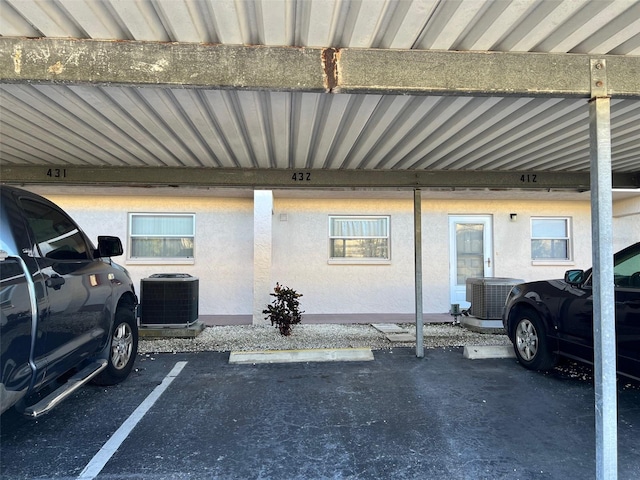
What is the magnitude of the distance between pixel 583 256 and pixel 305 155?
26.1 feet

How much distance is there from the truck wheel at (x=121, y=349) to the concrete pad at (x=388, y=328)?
4.38 meters

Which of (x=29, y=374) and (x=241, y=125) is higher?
(x=241, y=125)

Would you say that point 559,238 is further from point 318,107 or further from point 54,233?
point 54,233

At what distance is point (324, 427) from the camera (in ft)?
12.2

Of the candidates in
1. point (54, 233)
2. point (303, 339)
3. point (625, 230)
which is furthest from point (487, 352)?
point (625, 230)

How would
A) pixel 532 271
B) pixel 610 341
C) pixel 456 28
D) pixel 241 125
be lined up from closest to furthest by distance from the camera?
pixel 456 28, pixel 610 341, pixel 241 125, pixel 532 271

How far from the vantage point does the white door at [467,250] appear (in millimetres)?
9562

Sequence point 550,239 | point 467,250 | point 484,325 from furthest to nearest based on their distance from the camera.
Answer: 1. point 550,239
2. point 467,250
3. point 484,325

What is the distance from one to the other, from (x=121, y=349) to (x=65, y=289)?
5.62 ft

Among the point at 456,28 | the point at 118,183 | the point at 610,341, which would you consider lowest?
the point at 610,341

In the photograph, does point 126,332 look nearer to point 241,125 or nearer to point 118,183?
point 118,183

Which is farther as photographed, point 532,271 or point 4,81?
point 532,271

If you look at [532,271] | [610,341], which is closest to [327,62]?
[610,341]

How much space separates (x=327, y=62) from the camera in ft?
8.87
